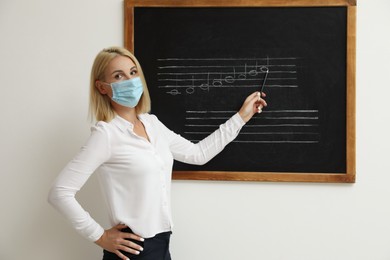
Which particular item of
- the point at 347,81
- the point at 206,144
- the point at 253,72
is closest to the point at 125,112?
the point at 206,144

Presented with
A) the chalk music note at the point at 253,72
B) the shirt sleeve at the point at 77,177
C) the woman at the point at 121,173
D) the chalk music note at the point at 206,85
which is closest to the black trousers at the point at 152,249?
the woman at the point at 121,173

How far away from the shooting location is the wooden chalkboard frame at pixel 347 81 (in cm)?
184

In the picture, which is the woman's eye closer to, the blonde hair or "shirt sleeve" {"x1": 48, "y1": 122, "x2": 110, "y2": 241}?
the blonde hair

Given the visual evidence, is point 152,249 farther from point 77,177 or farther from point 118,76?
point 118,76

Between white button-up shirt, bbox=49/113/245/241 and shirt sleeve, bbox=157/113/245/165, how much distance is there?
20cm

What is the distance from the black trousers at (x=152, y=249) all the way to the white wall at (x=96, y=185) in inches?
12.6

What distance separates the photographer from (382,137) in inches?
73.5

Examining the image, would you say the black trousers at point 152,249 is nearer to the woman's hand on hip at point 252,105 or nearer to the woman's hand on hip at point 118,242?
the woman's hand on hip at point 118,242

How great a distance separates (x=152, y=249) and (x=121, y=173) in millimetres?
327

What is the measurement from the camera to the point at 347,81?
6.07 ft

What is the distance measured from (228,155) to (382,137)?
717 mm

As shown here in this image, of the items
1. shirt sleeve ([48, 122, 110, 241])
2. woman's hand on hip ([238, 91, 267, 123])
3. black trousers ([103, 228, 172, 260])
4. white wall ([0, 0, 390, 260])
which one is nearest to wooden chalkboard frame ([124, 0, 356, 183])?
white wall ([0, 0, 390, 260])

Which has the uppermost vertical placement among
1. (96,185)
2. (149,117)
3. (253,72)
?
(253,72)

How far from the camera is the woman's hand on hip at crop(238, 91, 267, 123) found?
6.06ft
